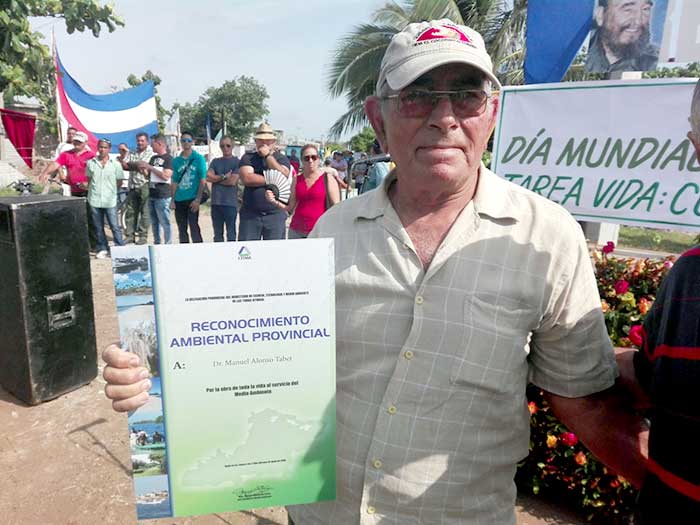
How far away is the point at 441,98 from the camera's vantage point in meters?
1.30

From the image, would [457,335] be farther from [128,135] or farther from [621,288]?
[128,135]

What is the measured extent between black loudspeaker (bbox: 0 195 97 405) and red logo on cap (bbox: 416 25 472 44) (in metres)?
3.23

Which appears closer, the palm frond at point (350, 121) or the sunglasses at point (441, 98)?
the sunglasses at point (441, 98)

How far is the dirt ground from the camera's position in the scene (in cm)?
266

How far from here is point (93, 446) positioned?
3242mm

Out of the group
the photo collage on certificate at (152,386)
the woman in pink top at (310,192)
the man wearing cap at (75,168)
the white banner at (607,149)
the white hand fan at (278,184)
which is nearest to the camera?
the photo collage on certificate at (152,386)

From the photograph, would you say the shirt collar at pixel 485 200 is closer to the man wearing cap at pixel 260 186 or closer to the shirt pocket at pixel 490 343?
the shirt pocket at pixel 490 343

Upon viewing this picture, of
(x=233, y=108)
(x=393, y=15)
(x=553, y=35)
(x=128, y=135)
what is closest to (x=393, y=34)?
(x=393, y=15)

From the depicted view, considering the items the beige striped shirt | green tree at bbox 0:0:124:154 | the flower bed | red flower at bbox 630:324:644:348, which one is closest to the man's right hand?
the beige striped shirt

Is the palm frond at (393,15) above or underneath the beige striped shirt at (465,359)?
above

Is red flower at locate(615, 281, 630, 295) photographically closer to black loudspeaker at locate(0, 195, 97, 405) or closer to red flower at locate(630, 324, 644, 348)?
red flower at locate(630, 324, 644, 348)

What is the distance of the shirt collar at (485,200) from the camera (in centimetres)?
132

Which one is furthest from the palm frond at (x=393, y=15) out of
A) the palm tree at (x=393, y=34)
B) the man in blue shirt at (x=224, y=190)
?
the man in blue shirt at (x=224, y=190)

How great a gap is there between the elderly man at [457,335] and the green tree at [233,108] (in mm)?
66443
